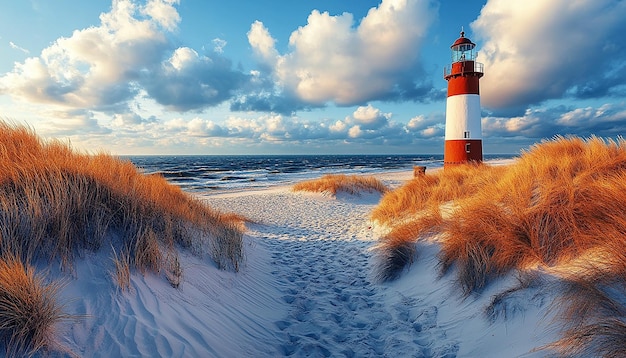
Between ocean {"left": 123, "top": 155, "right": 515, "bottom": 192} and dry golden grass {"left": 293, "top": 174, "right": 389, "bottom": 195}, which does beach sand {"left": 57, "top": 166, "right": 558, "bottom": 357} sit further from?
dry golden grass {"left": 293, "top": 174, "right": 389, "bottom": 195}

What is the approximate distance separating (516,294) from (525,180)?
2.49 meters

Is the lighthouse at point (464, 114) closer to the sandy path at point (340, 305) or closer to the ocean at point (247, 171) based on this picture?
the sandy path at point (340, 305)

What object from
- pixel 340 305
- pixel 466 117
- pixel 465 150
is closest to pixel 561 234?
pixel 340 305

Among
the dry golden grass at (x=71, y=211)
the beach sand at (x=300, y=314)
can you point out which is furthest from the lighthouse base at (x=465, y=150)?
the dry golden grass at (x=71, y=211)

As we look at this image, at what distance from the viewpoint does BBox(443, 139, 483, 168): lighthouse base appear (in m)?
15.3

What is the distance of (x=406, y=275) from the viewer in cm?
493

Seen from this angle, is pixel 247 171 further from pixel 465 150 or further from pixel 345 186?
pixel 465 150

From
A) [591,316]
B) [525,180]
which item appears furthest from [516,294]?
[525,180]

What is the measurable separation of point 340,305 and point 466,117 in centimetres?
1365

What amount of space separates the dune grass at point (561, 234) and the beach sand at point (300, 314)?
26 centimetres

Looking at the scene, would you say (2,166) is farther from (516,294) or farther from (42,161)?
(516,294)

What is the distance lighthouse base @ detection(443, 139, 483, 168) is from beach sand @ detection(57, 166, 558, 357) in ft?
37.7

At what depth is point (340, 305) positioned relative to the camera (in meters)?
4.34

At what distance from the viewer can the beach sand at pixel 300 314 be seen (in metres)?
2.62
